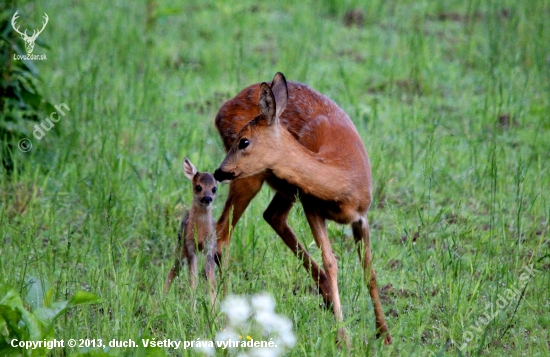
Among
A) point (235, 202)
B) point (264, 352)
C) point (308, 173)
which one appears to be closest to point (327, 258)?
point (308, 173)

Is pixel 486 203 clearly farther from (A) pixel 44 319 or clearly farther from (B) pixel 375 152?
(A) pixel 44 319

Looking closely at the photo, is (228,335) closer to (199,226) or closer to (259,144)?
(259,144)

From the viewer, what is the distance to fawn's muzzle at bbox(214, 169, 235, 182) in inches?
191

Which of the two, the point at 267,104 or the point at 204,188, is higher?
the point at 267,104

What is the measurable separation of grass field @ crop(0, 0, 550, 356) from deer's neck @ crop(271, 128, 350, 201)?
0.16 meters

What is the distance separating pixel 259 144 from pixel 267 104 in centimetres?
22

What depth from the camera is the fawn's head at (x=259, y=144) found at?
4.82 metres

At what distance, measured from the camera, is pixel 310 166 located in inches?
190

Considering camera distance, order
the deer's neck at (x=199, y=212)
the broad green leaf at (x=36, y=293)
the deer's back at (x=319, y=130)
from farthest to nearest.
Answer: the deer's neck at (x=199, y=212), the deer's back at (x=319, y=130), the broad green leaf at (x=36, y=293)

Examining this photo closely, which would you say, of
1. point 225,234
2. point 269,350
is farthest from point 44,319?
point 225,234

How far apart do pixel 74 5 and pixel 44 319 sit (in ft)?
23.3

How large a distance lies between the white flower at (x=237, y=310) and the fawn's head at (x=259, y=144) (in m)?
0.83

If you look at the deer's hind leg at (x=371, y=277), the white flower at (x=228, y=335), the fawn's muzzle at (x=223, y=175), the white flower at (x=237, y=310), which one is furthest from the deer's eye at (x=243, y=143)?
the white flower at (x=228, y=335)

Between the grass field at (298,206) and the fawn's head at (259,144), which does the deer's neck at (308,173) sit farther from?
the grass field at (298,206)
